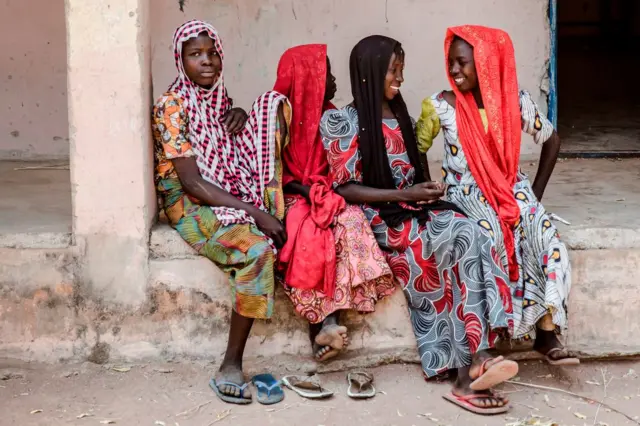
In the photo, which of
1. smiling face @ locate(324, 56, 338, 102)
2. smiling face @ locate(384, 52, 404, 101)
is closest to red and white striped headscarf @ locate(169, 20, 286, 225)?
smiling face @ locate(324, 56, 338, 102)

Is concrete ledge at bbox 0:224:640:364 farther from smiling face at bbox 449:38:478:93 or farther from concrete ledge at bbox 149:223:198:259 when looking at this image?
smiling face at bbox 449:38:478:93

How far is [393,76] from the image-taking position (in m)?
4.16

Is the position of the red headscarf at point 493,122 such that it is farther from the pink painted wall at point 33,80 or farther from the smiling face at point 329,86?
the pink painted wall at point 33,80

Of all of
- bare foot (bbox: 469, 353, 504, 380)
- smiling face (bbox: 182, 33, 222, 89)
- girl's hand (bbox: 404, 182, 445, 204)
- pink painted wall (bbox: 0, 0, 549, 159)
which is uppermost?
pink painted wall (bbox: 0, 0, 549, 159)

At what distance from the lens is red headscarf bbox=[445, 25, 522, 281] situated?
413 centimetres

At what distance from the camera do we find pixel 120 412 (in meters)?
3.82

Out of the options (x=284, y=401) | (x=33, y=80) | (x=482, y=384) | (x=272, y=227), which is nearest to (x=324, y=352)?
(x=284, y=401)

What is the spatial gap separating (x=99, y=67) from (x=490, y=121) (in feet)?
5.73

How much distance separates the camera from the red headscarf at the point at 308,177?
4.00m

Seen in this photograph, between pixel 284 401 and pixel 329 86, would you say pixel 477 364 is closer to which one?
pixel 284 401

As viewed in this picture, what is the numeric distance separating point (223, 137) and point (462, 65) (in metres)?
1.15

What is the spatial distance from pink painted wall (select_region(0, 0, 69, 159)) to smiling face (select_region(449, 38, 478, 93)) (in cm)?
293

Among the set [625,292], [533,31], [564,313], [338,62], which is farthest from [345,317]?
[533,31]

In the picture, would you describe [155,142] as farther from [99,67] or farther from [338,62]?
[338,62]
